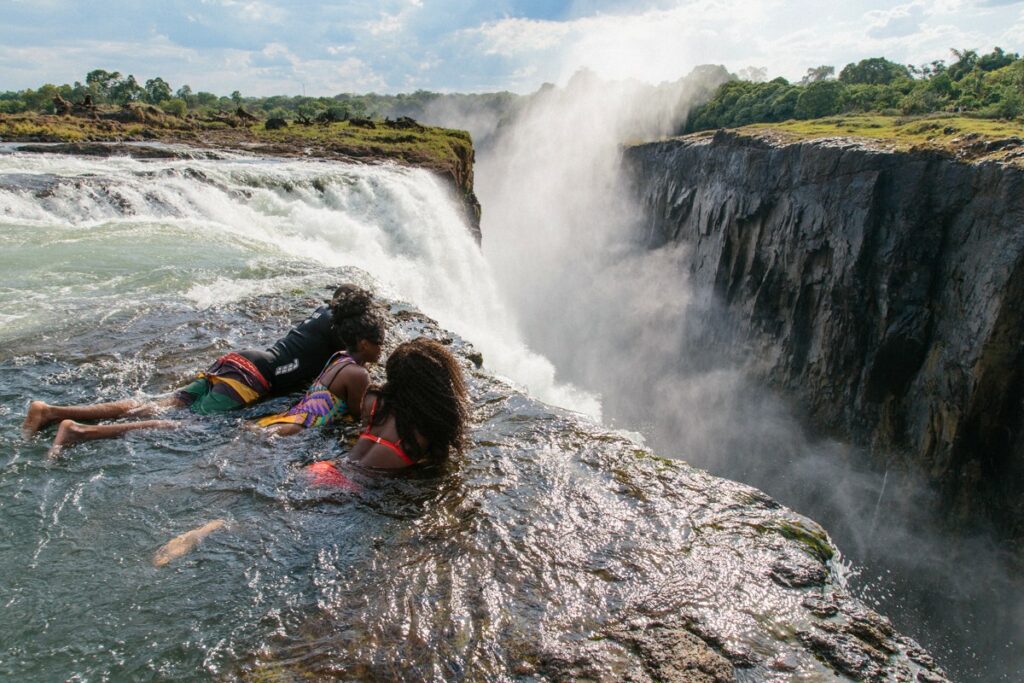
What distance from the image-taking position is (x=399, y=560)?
11.1 feet

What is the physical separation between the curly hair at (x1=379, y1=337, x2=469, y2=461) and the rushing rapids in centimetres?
32

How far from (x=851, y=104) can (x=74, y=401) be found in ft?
163

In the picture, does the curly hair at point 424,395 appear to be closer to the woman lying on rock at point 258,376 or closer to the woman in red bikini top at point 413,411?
the woman in red bikini top at point 413,411

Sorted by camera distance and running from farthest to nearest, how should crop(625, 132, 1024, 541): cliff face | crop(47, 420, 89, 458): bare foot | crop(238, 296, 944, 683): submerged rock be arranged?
1. crop(625, 132, 1024, 541): cliff face
2. crop(47, 420, 89, 458): bare foot
3. crop(238, 296, 944, 683): submerged rock

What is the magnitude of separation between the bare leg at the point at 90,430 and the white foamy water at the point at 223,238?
2998 mm

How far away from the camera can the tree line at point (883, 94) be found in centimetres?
3397

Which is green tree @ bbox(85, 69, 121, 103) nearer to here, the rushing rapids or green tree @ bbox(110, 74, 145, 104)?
green tree @ bbox(110, 74, 145, 104)

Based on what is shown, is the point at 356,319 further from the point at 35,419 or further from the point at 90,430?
the point at 35,419

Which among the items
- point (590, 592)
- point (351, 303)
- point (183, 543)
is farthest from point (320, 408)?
point (590, 592)

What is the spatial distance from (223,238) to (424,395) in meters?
8.75

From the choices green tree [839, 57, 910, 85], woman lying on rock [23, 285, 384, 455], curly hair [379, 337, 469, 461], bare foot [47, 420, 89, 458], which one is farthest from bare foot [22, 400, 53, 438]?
green tree [839, 57, 910, 85]

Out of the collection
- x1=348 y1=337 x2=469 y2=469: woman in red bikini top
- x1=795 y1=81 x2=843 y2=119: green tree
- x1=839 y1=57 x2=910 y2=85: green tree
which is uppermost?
x1=839 y1=57 x2=910 y2=85: green tree

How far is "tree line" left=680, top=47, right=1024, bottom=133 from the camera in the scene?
33969 millimetres

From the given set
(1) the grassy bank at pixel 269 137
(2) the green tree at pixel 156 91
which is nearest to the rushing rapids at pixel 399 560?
(1) the grassy bank at pixel 269 137
